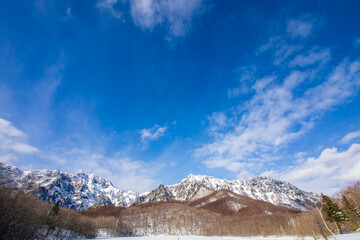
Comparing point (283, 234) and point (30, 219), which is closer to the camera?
point (30, 219)

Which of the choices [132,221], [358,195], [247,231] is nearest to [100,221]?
[132,221]

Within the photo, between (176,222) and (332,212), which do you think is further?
(176,222)

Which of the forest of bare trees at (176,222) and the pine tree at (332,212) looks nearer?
the forest of bare trees at (176,222)

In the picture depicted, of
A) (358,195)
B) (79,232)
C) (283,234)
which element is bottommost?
(283,234)

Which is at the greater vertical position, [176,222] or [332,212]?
[176,222]

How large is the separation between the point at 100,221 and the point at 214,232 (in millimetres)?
99587

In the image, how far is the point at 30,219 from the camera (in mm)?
40125

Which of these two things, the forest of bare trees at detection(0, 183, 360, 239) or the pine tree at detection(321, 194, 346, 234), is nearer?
the forest of bare trees at detection(0, 183, 360, 239)

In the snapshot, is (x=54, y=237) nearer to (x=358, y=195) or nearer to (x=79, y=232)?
(x=79, y=232)

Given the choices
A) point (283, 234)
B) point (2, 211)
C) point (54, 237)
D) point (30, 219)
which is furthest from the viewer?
point (283, 234)

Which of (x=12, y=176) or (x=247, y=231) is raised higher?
(x=12, y=176)

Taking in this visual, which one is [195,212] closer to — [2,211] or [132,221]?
[132,221]

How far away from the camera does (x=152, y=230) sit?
6486 inches

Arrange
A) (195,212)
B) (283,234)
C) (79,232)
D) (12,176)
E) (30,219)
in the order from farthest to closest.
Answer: (195,212) → (283,234) → (79,232) → (30,219) → (12,176)
